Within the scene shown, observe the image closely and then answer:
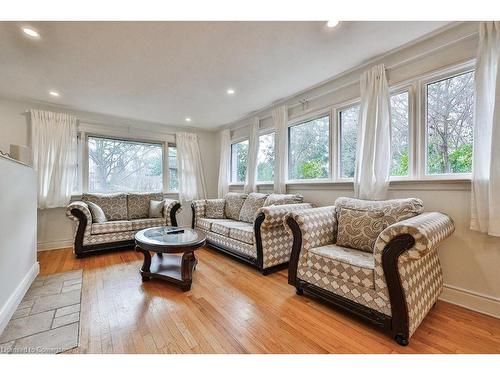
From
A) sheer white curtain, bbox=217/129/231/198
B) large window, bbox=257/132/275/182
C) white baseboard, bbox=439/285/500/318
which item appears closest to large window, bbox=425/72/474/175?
white baseboard, bbox=439/285/500/318

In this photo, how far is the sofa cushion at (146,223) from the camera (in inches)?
138

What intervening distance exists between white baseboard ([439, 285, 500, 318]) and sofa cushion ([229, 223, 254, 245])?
6.13 feet

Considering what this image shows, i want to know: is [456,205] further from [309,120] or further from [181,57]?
[181,57]

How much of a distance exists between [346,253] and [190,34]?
7.45ft

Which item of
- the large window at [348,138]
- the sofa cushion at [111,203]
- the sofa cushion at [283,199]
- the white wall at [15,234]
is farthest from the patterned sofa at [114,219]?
the large window at [348,138]

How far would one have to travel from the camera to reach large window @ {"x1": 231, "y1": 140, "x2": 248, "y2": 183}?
4.64 metres

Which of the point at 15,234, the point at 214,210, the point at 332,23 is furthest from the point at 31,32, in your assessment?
the point at 214,210

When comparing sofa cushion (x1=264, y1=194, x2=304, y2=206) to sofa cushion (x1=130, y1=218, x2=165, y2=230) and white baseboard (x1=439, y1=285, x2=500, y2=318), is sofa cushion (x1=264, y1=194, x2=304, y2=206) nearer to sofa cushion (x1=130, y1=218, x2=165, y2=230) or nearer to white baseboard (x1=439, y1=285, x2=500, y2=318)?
white baseboard (x1=439, y1=285, x2=500, y2=318)

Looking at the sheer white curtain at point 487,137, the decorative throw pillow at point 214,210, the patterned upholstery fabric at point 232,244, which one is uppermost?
the sheer white curtain at point 487,137

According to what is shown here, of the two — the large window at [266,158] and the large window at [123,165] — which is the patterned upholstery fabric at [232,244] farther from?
the large window at [123,165]

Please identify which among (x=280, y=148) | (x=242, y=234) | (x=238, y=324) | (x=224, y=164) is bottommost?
(x=238, y=324)

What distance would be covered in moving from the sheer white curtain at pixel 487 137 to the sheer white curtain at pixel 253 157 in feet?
9.16

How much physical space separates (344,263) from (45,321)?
2246 millimetres

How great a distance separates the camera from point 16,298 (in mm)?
1772
